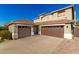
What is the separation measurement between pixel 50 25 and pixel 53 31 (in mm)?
471

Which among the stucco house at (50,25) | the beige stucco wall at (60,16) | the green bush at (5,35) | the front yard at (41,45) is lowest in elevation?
the front yard at (41,45)

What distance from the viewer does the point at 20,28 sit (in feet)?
36.2

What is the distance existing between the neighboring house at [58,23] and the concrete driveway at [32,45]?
0.56 metres

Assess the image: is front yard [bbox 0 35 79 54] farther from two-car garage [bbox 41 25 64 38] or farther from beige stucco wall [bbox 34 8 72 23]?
beige stucco wall [bbox 34 8 72 23]

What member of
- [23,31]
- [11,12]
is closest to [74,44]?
[23,31]

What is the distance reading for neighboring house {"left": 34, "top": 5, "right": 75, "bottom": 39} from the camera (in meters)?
10.1

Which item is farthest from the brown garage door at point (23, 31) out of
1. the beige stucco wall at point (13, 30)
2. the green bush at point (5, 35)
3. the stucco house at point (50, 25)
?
the green bush at point (5, 35)

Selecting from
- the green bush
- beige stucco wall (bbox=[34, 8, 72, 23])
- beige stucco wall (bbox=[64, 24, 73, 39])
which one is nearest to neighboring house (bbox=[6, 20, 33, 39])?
the green bush

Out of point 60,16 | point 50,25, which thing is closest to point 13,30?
point 50,25

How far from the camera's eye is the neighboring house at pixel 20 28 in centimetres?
1050

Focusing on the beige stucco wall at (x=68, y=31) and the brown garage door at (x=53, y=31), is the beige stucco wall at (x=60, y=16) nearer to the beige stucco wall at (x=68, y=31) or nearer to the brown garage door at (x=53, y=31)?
the beige stucco wall at (x=68, y=31)

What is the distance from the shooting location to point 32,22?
10453 mm
